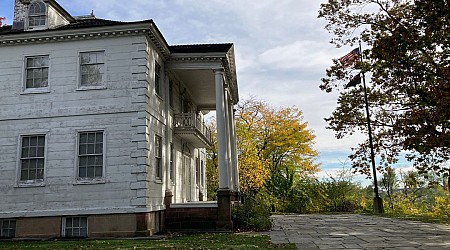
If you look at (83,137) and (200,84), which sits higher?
(200,84)

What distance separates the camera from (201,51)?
16.0 metres

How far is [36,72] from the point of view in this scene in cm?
1434

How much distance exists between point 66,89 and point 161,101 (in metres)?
3.80

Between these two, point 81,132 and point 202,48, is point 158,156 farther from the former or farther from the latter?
point 202,48

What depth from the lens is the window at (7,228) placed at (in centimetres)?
1326

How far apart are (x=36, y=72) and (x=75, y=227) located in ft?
20.3

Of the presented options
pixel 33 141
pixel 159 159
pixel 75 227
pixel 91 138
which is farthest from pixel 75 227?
pixel 159 159

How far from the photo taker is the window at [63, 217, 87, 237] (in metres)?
13.0

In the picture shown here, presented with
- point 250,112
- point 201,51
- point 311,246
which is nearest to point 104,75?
point 201,51

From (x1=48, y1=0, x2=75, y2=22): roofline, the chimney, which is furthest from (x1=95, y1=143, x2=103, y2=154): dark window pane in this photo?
(x1=48, y1=0, x2=75, y2=22): roofline

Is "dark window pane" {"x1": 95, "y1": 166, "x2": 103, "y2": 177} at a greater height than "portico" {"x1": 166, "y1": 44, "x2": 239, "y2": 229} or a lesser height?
lesser

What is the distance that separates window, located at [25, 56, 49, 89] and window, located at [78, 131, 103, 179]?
278 centimetres

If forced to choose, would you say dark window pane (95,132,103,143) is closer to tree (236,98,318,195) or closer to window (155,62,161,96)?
window (155,62,161,96)

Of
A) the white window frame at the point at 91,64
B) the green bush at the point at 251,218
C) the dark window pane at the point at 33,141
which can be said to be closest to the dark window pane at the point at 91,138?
the white window frame at the point at 91,64
